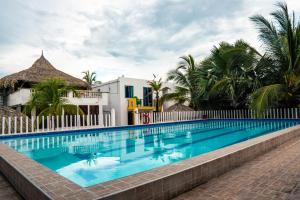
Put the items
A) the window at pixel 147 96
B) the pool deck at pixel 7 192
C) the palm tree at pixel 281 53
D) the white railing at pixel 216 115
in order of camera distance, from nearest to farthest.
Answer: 1. the pool deck at pixel 7 192
2. the palm tree at pixel 281 53
3. the white railing at pixel 216 115
4. the window at pixel 147 96

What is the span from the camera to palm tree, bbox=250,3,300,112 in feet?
39.4

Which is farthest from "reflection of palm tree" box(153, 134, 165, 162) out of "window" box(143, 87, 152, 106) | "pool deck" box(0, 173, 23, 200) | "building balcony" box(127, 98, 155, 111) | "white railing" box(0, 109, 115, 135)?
"window" box(143, 87, 152, 106)

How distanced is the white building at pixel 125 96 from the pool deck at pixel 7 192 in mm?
15768

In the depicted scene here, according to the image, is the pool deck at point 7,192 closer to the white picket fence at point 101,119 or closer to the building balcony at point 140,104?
the white picket fence at point 101,119

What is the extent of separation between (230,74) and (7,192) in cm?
1629

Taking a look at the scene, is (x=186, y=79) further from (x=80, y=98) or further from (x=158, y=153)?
(x=158, y=153)

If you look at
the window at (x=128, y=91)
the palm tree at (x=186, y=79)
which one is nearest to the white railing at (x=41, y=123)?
the window at (x=128, y=91)

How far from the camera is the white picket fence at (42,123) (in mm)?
9961

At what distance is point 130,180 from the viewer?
259 cm

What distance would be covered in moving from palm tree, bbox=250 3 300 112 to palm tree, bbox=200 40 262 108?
1182 millimetres

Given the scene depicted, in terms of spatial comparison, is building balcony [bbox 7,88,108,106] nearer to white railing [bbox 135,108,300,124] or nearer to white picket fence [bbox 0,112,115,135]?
white picket fence [bbox 0,112,115,135]

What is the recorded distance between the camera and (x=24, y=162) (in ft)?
11.7

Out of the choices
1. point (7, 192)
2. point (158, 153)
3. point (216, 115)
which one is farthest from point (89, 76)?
point (7, 192)

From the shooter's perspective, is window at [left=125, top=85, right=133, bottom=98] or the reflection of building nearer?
the reflection of building
